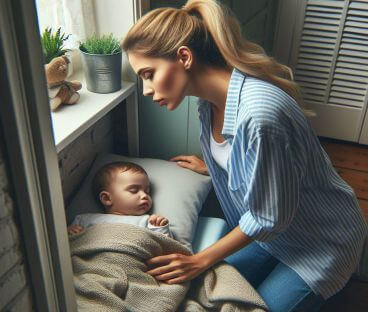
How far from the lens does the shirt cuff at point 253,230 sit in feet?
3.53

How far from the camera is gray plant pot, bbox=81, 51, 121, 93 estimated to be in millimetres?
1299

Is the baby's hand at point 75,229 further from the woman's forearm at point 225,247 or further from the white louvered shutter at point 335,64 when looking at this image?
the white louvered shutter at point 335,64

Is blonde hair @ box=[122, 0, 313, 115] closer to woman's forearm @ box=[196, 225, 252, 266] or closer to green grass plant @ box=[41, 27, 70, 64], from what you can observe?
green grass plant @ box=[41, 27, 70, 64]

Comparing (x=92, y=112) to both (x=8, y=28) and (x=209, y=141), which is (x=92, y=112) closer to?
(x=209, y=141)

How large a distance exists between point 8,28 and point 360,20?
7.35 ft

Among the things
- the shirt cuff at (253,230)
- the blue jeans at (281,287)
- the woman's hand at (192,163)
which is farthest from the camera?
the woman's hand at (192,163)

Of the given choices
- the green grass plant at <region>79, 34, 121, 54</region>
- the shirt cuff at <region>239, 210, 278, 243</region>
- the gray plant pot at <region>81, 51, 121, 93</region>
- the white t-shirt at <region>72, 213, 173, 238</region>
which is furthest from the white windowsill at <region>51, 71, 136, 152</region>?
the shirt cuff at <region>239, 210, 278, 243</region>

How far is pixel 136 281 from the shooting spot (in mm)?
1042

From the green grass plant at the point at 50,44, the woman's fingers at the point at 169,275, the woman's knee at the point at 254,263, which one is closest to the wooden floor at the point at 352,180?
the woman's knee at the point at 254,263

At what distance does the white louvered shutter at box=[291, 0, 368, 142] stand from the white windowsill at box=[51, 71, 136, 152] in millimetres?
1433

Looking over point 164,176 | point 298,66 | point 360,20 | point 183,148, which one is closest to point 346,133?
point 298,66

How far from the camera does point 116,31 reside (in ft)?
4.59

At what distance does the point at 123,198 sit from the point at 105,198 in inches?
2.4

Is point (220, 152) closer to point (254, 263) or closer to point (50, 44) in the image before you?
point (254, 263)
